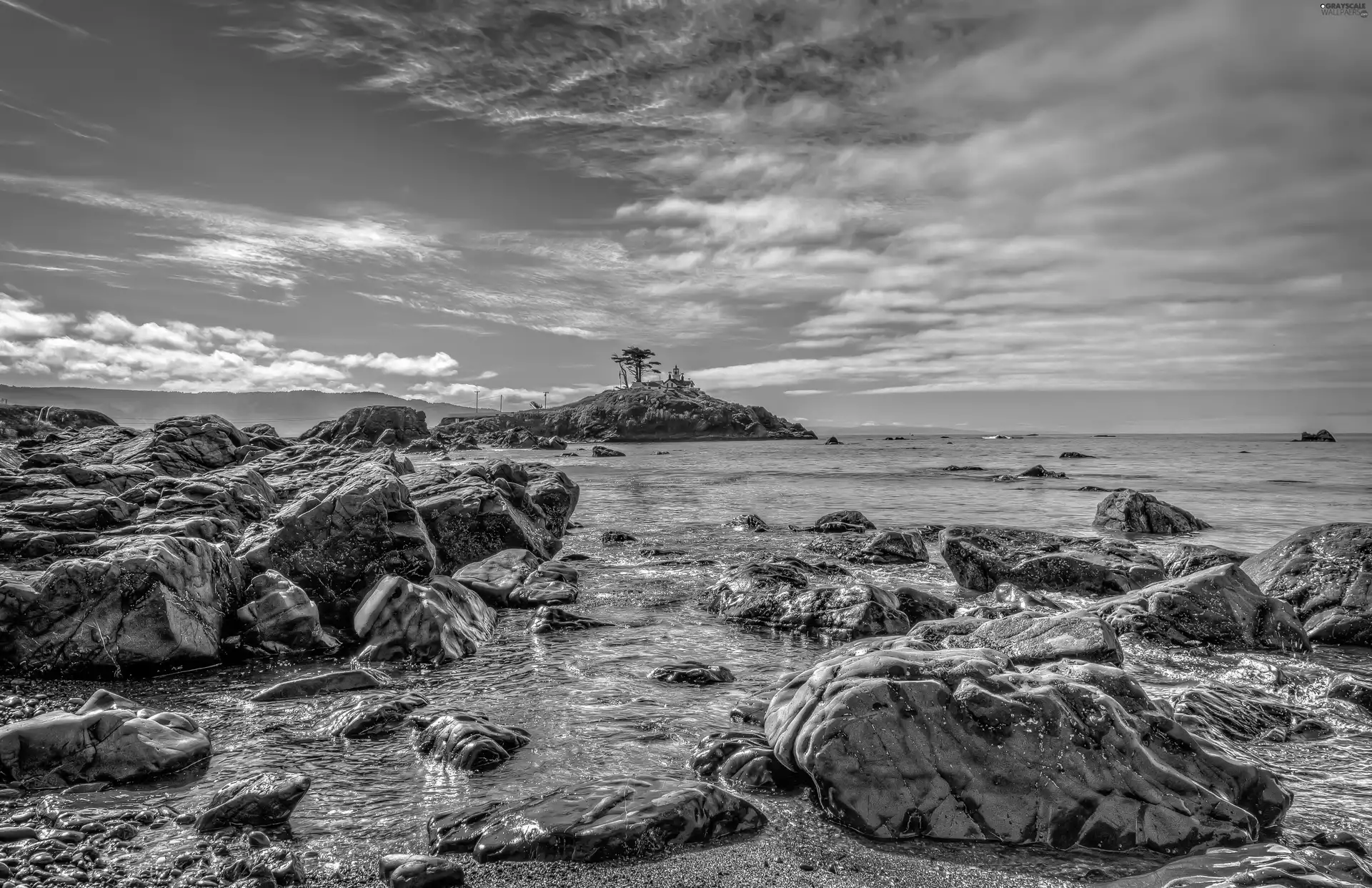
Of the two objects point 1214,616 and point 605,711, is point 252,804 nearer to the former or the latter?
point 605,711

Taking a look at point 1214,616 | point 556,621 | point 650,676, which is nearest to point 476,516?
point 556,621

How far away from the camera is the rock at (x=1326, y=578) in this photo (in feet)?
28.9

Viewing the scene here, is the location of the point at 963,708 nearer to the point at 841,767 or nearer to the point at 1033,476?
the point at 841,767

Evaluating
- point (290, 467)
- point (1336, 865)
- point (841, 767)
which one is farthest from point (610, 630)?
point (290, 467)

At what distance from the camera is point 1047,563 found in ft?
39.8

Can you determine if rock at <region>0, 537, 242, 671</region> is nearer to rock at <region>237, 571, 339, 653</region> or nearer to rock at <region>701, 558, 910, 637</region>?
rock at <region>237, 571, 339, 653</region>

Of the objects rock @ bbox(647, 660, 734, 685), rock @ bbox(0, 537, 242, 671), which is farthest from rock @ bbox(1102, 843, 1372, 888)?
rock @ bbox(0, 537, 242, 671)

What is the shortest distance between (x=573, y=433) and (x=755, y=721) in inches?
5275

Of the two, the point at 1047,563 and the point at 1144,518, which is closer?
the point at 1047,563

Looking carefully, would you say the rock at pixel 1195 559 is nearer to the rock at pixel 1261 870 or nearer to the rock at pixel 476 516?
the rock at pixel 1261 870

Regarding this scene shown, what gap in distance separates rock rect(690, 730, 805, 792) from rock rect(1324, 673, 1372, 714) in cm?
577

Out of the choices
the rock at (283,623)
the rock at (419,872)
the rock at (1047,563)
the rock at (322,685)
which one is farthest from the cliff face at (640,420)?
the rock at (419,872)

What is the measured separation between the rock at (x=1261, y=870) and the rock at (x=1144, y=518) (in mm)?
16740

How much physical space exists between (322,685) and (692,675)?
3.71 metres
